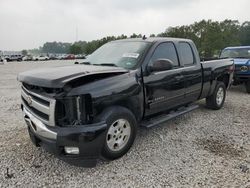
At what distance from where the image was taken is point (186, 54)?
541 centimetres

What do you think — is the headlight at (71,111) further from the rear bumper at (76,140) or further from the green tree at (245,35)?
the green tree at (245,35)

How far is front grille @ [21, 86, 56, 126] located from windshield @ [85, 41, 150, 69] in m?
1.40

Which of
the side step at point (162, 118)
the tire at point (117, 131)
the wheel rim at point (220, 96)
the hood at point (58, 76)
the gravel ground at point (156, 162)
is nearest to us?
the hood at point (58, 76)

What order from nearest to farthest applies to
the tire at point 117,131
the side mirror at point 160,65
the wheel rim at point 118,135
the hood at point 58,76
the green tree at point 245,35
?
the hood at point 58,76 → the tire at point 117,131 → the wheel rim at point 118,135 → the side mirror at point 160,65 → the green tree at point 245,35

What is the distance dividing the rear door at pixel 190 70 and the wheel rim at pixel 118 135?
1.95 m

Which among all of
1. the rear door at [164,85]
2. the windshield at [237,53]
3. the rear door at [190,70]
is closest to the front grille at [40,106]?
the rear door at [164,85]

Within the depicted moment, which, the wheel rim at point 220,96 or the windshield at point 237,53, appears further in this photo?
the windshield at point 237,53

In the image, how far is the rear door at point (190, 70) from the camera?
5.18 meters

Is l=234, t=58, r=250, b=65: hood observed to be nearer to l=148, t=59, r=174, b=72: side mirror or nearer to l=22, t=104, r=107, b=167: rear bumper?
l=148, t=59, r=174, b=72: side mirror

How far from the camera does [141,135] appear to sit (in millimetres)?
4773

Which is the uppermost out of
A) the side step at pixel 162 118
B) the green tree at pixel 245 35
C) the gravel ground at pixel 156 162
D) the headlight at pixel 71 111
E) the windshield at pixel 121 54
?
the green tree at pixel 245 35

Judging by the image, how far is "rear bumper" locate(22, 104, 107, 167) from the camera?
308 cm

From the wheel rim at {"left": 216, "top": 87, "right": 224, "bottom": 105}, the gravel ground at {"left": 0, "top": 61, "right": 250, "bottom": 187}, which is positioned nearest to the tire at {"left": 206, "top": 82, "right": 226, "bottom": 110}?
the wheel rim at {"left": 216, "top": 87, "right": 224, "bottom": 105}

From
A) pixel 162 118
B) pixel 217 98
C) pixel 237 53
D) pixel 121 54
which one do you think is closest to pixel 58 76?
pixel 121 54
